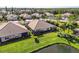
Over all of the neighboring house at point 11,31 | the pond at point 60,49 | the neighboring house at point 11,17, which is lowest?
the pond at point 60,49

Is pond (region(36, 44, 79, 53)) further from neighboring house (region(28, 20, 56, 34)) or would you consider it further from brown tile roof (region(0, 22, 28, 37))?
brown tile roof (region(0, 22, 28, 37))

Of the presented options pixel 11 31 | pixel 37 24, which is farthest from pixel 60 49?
pixel 11 31

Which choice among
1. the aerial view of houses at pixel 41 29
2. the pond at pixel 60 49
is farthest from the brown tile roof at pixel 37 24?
the pond at pixel 60 49

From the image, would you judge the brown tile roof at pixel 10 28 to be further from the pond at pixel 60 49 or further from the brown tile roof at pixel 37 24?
the pond at pixel 60 49

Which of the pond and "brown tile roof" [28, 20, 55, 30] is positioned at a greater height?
"brown tile roof" [28, 20, 55, 30]

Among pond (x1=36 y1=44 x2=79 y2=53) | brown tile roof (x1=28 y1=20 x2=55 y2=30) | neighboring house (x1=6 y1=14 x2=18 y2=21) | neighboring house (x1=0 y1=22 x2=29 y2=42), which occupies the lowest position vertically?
pond (x1=36 y1=44 x2=79 y2=53)

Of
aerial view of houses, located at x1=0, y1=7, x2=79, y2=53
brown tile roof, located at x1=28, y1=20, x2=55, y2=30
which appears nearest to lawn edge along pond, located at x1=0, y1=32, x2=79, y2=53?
aerial view of houses, located at x1=0, y1=7, x2=79, y2=53
